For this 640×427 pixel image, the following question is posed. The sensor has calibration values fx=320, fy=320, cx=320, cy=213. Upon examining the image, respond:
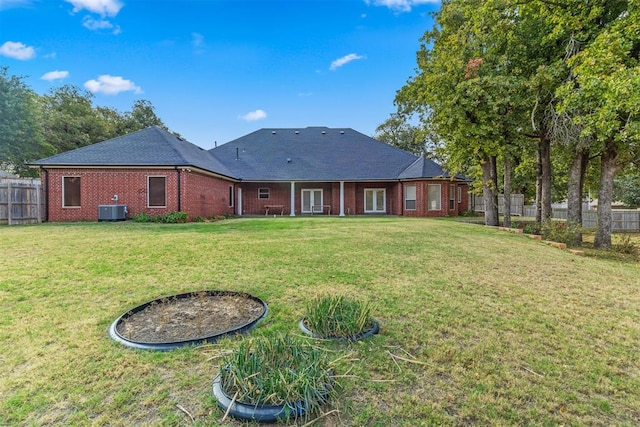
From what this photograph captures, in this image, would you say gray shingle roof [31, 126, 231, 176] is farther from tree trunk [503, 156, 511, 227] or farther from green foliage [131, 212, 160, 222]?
tree trunk [503, 156, 511, 227]

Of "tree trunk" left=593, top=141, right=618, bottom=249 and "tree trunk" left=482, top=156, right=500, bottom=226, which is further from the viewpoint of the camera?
"tree trunk" left=482, top=156, right=500, bottom=226

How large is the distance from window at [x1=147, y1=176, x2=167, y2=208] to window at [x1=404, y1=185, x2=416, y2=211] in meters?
13.8

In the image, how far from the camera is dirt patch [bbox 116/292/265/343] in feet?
10.6

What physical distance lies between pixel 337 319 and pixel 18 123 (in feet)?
88.7

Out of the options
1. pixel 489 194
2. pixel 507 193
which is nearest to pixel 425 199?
pixel 489 194

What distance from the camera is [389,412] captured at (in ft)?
7.17

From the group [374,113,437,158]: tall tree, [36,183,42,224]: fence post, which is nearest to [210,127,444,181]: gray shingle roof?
[36,183,42,224]: fence post

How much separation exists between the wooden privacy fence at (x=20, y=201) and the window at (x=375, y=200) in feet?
56.7

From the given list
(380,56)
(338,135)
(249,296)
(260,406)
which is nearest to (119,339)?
(249,296)

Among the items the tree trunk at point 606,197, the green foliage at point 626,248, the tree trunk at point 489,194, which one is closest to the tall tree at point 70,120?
the tree trunk at point 489,194

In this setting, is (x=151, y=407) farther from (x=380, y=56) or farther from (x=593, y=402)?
(x=380, y=56)

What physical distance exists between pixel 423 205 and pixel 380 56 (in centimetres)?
897

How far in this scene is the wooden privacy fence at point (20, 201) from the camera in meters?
12.8

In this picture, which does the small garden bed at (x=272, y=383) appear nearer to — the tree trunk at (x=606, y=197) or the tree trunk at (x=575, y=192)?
the tree trunk at (x=575, y=192)
